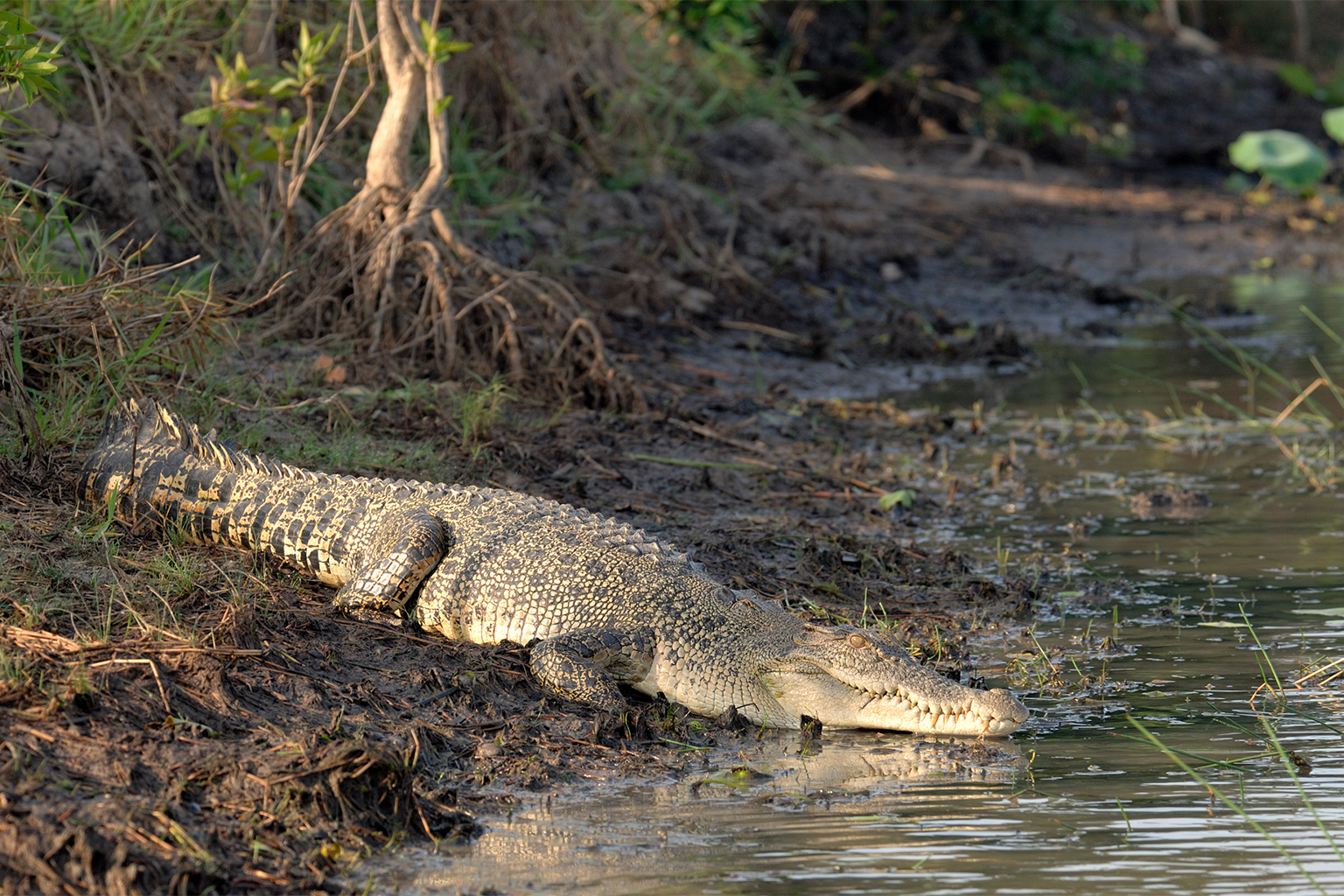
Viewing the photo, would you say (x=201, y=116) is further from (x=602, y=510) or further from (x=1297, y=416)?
(x=1297, y=416)

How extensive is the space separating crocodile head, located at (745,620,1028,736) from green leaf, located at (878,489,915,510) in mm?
2293

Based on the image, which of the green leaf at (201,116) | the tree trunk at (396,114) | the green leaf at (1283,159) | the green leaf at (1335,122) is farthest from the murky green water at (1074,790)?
the green leaf at (1335,122)

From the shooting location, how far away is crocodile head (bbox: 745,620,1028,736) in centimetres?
409

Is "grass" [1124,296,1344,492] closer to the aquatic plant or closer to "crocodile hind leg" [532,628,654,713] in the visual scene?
"crocodile hind leg" [532,628,654,713]

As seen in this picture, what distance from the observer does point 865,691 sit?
423 cm

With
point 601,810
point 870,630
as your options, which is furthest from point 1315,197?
point 601,810

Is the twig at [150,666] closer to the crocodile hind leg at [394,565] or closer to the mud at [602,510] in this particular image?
the mud at [602,510]

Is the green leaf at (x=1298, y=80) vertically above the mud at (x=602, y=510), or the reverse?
the mud at (x=602, y=510)

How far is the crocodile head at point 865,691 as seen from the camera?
4.09m

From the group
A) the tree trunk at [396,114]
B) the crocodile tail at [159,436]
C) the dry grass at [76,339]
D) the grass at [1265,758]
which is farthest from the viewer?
the tree trunk at [396,114]

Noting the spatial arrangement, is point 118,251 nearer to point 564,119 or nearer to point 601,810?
point 564,119

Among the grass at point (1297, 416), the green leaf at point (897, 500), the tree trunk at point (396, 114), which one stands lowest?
the grass at point (1297, 416)

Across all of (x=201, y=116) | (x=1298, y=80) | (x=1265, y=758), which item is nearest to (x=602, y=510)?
(x=1265, y=758)

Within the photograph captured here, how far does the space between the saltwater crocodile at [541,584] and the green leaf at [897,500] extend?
2016mm
